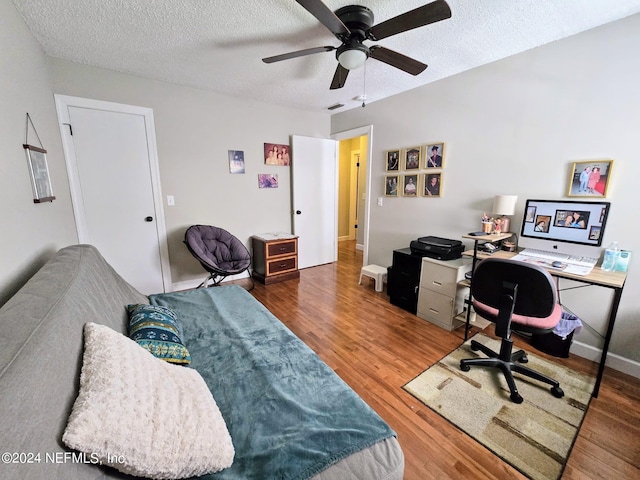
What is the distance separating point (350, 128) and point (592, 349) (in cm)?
363

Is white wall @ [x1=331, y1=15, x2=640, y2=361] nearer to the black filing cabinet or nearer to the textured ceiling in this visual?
the textured ceiling

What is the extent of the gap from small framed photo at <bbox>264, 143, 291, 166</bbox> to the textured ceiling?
101 cm

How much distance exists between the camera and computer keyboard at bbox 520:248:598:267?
1987 mm

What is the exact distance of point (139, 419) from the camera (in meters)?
0.70

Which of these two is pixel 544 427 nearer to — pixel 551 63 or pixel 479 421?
pixel 479 421

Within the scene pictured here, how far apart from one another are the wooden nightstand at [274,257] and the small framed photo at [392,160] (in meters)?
1.61

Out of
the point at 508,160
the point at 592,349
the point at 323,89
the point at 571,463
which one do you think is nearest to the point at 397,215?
the point at 508,160

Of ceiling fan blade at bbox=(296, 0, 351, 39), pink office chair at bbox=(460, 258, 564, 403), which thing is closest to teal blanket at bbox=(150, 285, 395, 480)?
pink office chair at bbox=(460, 258, 564, 403)

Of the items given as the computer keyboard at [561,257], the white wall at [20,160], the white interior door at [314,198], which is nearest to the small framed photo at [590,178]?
the computer keyboard at [561,257]

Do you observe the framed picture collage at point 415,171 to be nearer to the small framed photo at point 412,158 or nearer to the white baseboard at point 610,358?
the small framed photo at point 412,158

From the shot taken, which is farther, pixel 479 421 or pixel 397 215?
pixel 397 215

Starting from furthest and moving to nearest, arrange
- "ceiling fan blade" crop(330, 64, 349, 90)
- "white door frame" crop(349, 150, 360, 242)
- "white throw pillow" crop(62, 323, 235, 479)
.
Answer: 1. "white door frame" crop(349, 150, 360, 242)
2. "ceiling fan blade" crop(330, 64, 349, 90)
3. "white throw pillow" crop(62, 323, 235, 479)

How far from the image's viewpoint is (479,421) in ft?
5.05

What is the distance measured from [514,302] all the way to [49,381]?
2085mm
